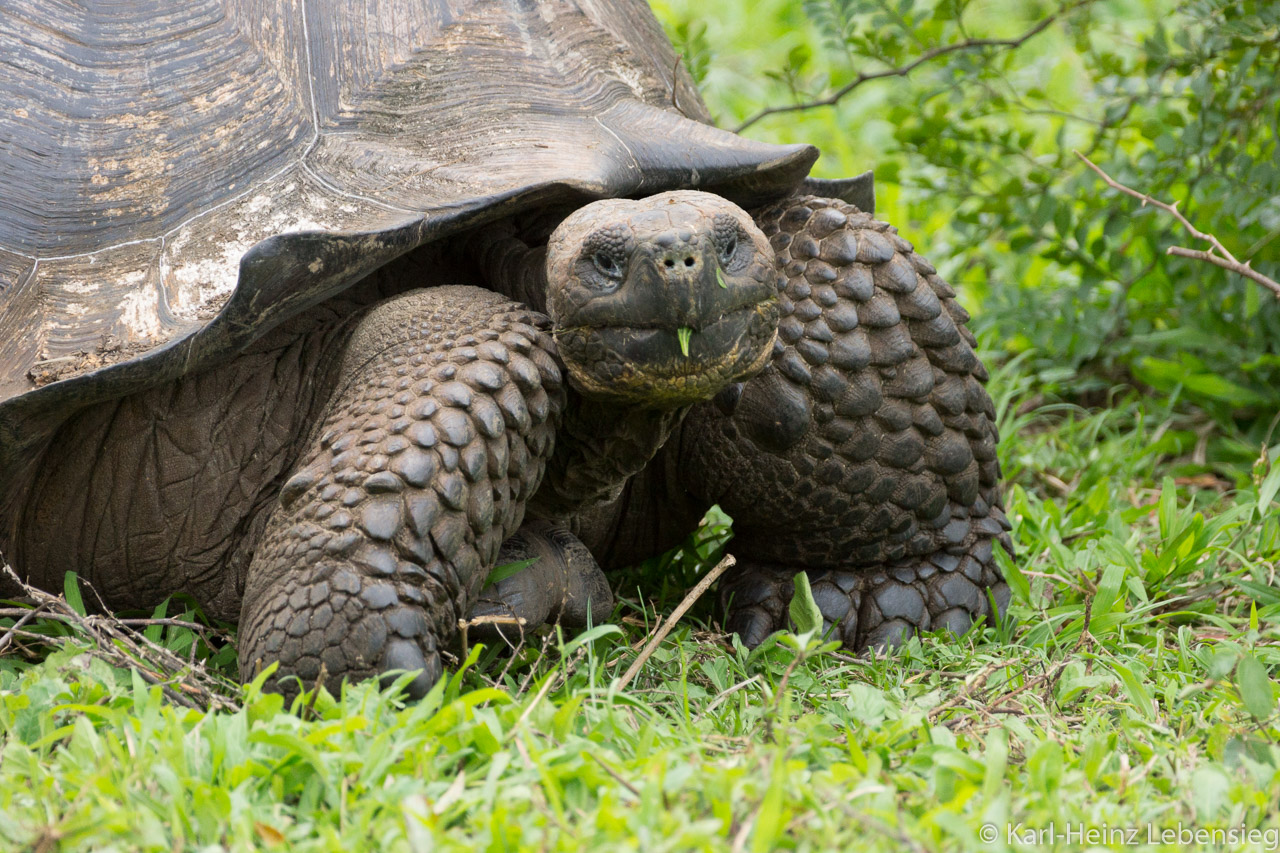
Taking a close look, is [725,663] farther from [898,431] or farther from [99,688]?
[99,688]

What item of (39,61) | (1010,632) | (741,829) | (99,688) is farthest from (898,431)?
(39,61)

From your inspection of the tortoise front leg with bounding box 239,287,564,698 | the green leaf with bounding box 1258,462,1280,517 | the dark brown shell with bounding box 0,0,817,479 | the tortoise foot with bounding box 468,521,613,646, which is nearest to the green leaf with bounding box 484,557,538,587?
the tortoise foot with bounding box 468,521,613,646

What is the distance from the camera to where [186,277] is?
229 centimetres

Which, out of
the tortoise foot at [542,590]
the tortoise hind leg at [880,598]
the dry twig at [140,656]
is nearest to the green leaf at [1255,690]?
the tortoise hind leg at [880,598]

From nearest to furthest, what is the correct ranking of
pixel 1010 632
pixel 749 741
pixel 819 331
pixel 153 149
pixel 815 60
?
1. pixel 749 741
2. pixel 153 149
3. pixel 819 331
4. pixel 1010 632
5. pixel 815 60

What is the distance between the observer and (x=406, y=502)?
7.09 ft

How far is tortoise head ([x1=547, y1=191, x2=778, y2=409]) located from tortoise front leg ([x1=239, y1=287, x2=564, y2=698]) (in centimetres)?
14

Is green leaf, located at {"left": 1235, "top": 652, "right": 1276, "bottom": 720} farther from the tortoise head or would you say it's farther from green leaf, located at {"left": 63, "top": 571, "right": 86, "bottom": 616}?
green leaf, located at {"left": 63, "top": 571, "right": 86, "bottom": 616}

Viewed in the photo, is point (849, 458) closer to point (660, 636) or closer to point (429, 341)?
point (660, 636)

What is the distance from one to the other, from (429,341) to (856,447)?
35.8 inches

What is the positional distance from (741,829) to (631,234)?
963 millimetres

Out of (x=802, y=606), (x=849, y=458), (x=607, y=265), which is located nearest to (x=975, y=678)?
(x=802, y=606)

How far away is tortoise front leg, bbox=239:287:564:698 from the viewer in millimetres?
2111

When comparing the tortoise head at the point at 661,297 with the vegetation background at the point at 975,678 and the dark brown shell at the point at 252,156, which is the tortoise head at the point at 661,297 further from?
the vegetation background at the point at 975,678
